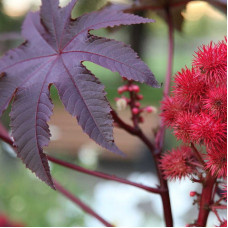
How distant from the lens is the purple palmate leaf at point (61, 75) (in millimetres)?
368

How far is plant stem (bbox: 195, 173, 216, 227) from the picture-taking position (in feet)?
1.30

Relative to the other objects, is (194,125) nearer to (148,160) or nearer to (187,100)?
(187,100)

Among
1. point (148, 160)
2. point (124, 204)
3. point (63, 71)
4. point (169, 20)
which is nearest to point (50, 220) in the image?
point (124, 204)

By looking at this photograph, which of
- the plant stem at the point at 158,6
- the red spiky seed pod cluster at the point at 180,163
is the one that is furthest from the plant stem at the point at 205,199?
the plant stem at the point at 158,6

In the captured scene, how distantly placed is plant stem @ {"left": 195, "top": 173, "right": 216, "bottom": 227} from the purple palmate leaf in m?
0.10

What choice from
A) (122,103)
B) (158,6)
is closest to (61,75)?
(122,103)

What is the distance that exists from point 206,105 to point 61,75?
156 mm

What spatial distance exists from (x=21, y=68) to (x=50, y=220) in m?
1.05

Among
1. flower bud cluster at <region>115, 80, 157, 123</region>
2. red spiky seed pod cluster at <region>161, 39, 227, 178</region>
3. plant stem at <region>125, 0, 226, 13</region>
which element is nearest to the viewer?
red spiky seed pod cluster at <region>161, 39, 227, 178</region>

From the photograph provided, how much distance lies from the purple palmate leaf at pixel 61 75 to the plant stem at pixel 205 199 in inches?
4.0

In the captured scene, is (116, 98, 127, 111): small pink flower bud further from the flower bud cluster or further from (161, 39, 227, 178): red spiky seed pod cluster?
(161, 39, 227, 178): red spiky seed pod cluster

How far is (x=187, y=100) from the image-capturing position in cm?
36

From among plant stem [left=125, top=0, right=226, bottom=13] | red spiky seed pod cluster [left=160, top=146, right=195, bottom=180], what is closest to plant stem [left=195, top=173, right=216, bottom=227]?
red spiky seed pod cluster [left=160, top=146, right=195, bottom=180]

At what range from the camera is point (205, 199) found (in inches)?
16.1
